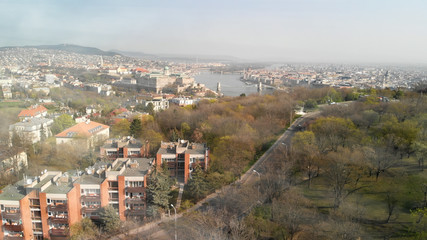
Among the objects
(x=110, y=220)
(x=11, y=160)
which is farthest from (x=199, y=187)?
(x=11, y=160)

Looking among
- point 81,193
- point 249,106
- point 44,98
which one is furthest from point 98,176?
point 44,98

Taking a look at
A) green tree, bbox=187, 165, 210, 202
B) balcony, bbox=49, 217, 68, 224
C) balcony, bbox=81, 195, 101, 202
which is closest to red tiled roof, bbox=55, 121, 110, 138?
balcony, bbox=81, 195, 101, 202

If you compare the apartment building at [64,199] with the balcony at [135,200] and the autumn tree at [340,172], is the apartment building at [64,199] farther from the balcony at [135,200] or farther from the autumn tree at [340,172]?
the autumn tree at [340,172]

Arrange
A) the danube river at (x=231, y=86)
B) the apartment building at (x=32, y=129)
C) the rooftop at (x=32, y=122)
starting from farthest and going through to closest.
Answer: the danube river at (x=231, y=86)
the rooftop at (x=32, y=122)
the apartment building at (x=32, y=129)

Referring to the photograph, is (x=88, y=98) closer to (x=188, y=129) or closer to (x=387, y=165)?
(x=188, y=129)

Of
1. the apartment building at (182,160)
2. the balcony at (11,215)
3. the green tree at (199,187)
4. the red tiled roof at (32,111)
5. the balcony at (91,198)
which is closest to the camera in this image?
the balcony at (11,215)

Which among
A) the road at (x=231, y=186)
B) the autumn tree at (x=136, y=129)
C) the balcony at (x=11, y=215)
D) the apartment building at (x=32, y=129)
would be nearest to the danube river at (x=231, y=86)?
the road at (x=231, y=186)

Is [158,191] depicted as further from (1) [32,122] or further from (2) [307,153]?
(1) [32,122]
